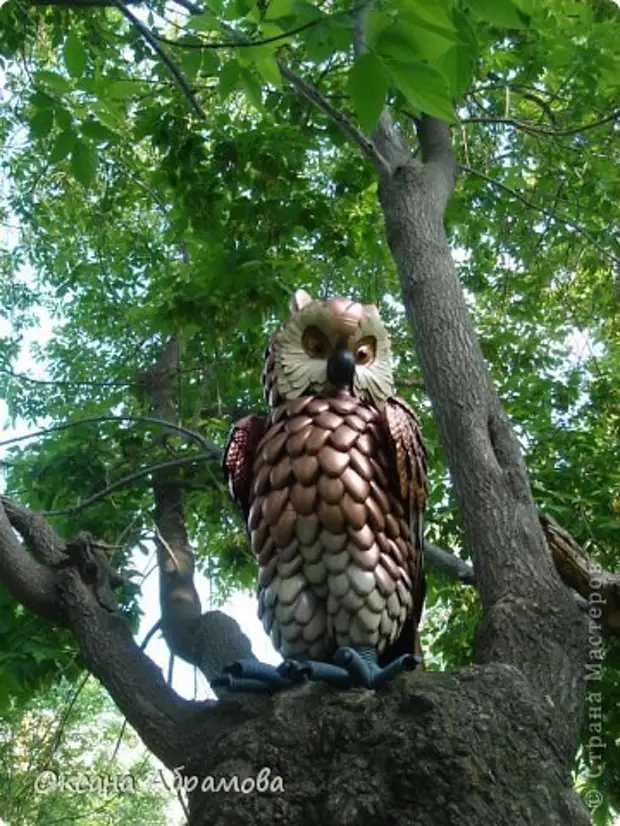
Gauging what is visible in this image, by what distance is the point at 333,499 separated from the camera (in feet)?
6.65

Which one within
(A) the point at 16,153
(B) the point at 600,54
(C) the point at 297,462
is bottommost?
(C) the point at 297,462

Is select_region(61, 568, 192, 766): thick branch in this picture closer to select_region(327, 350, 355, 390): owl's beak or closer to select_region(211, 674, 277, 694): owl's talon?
select_region(211, 674, 277, 694): owl's talon

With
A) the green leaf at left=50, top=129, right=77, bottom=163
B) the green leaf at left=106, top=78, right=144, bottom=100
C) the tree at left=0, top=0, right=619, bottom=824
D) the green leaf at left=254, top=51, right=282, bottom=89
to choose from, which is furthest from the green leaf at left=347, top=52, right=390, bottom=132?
the green leaf at left=106, top=78, right=144, bottom=100

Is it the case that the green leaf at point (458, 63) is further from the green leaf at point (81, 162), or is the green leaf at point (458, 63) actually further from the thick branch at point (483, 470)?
the green leaf at point (81, 162)

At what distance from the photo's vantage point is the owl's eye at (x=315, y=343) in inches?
88.4

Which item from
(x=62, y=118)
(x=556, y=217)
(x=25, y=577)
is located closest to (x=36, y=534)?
(x=25, y=577)

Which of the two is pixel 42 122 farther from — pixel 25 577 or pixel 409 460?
pixel 409 460

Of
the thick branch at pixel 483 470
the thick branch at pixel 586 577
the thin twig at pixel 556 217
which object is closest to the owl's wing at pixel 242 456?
the thick branch at pixel 483 470

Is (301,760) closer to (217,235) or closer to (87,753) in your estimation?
(217,235)

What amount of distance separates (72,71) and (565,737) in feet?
6.16

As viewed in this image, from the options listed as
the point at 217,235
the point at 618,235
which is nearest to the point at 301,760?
the point at 217,235

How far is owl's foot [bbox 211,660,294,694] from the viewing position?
73.2 inches

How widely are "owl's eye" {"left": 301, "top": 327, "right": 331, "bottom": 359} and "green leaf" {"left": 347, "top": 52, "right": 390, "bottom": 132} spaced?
2.53 ft

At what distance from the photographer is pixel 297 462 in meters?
2.10
